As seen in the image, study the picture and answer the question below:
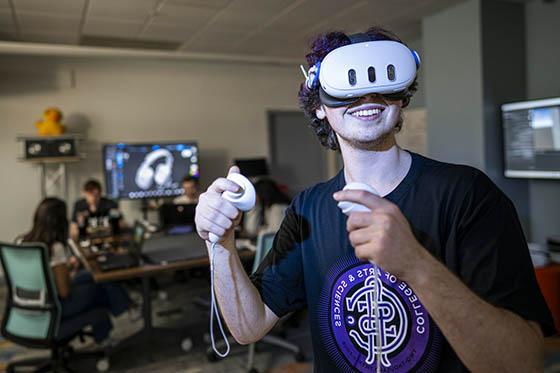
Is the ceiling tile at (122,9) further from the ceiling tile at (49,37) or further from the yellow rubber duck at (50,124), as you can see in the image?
the yellow rubber duck at (50,124)

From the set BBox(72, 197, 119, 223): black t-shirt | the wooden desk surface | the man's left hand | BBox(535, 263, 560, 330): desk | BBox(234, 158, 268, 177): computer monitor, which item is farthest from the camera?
BBox(234, 158, 268, 177): computer monitor

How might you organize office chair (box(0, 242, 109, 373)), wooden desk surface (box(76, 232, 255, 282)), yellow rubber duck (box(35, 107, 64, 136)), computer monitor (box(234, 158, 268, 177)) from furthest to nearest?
computer monitor (box(234, 158, 268, 177)) < yellow rubber duck (box(35, 107, 64, 136)) < wooden desk surface (box(76, 232, 255, 282)) < office chair (box(0, 242, 109, 373))

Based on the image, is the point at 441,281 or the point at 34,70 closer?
the point at 441,281

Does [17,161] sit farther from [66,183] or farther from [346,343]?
[346,343]

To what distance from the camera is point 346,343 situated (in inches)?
37.3

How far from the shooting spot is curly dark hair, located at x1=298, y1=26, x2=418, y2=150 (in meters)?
0.96

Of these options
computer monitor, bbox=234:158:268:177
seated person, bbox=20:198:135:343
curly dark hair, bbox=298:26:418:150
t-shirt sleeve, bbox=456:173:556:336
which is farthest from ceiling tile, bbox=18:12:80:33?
t-shirt sleeve, bbox=456:173:556:336

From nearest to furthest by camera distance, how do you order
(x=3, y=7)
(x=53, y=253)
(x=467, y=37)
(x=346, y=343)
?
(x=346, y=343)
(x=53, y=253)
(x=3, y=7)
(x=467, y=37)

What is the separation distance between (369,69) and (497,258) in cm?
40

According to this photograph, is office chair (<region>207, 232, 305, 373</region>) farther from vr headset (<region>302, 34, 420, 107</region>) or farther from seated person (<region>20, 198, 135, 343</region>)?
vr headset (<region>302, 34, 420, 107</region>)

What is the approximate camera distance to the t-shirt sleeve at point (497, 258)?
0.77 metres

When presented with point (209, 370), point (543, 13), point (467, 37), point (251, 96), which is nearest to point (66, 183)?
point (251, 96)

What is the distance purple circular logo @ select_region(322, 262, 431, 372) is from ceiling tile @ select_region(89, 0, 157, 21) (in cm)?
363

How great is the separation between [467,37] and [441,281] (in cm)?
418
